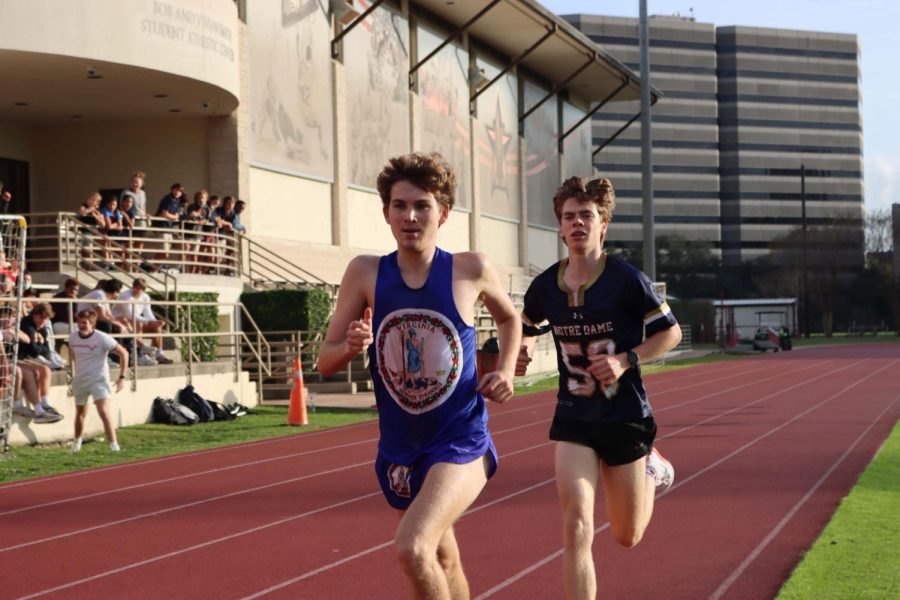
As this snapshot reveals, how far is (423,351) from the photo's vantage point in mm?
5258

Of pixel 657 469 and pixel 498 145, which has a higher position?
pixel 498 145

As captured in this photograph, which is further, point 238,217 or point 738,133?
point 738,133

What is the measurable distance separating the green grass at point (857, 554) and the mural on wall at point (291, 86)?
22061 mm

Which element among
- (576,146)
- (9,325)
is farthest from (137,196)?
(576,146)

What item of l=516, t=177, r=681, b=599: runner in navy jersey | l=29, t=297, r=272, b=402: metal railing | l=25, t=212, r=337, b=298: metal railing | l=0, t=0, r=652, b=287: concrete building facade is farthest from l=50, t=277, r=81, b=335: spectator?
l=516, t=177, r=681, b=599: runner in navy jersey

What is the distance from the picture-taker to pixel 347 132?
120 feet

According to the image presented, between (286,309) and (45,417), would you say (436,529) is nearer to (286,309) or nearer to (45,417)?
(45,417)

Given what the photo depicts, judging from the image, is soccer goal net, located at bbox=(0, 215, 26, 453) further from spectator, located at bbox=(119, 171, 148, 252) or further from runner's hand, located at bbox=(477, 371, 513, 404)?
runner's hand, located at bbox=(477, 371, 513, 404)

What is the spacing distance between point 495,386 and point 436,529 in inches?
23.7

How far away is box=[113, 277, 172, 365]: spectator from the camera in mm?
20469

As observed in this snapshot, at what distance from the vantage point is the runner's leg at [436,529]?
16.2 ft

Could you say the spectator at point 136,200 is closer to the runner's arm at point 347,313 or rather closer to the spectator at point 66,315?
the spectator at point 66,315

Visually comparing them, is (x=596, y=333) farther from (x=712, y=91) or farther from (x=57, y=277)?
(x=712, y=91)

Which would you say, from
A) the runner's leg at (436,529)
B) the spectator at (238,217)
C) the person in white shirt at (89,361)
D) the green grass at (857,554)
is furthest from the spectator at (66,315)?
the runner's leg at (436,529)
